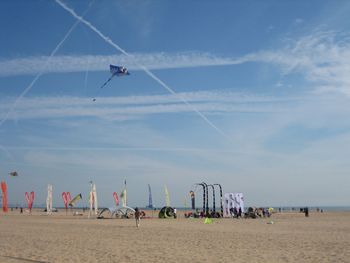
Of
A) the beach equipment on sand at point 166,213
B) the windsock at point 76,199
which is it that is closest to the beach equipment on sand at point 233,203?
the beach equipment on sand at point 166,213

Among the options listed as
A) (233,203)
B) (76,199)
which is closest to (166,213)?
(233,203)

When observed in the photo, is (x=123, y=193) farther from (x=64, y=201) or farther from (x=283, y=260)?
(x=283, y=260)

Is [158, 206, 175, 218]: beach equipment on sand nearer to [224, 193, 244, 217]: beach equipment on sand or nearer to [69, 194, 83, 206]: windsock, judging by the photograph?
[224, 193, 244, 217]: beach equipment on sand

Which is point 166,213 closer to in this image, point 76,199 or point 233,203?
point 233,203

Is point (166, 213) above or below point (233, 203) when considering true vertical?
below

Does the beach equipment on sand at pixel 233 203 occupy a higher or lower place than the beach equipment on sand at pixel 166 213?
higher

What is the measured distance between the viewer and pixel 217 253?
14.0 metres

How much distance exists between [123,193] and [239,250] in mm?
41444

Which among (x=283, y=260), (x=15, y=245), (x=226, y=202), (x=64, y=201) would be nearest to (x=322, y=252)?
(x=283, y=260)

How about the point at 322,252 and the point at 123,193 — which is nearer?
the point at 322,252

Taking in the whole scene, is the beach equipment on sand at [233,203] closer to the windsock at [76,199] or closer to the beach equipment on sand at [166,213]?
the beach equipment on sand at [166,213]

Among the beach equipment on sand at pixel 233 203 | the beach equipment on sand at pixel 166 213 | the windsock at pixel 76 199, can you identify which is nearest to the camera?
the beach equipment on sand at pixel 233 203

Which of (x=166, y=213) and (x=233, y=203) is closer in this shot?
(x=233, y=203)

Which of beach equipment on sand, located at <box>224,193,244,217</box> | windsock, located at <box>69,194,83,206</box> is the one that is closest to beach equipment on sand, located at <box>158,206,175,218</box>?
beach equipment on sand, located at <box>224,193,244,217</box>
